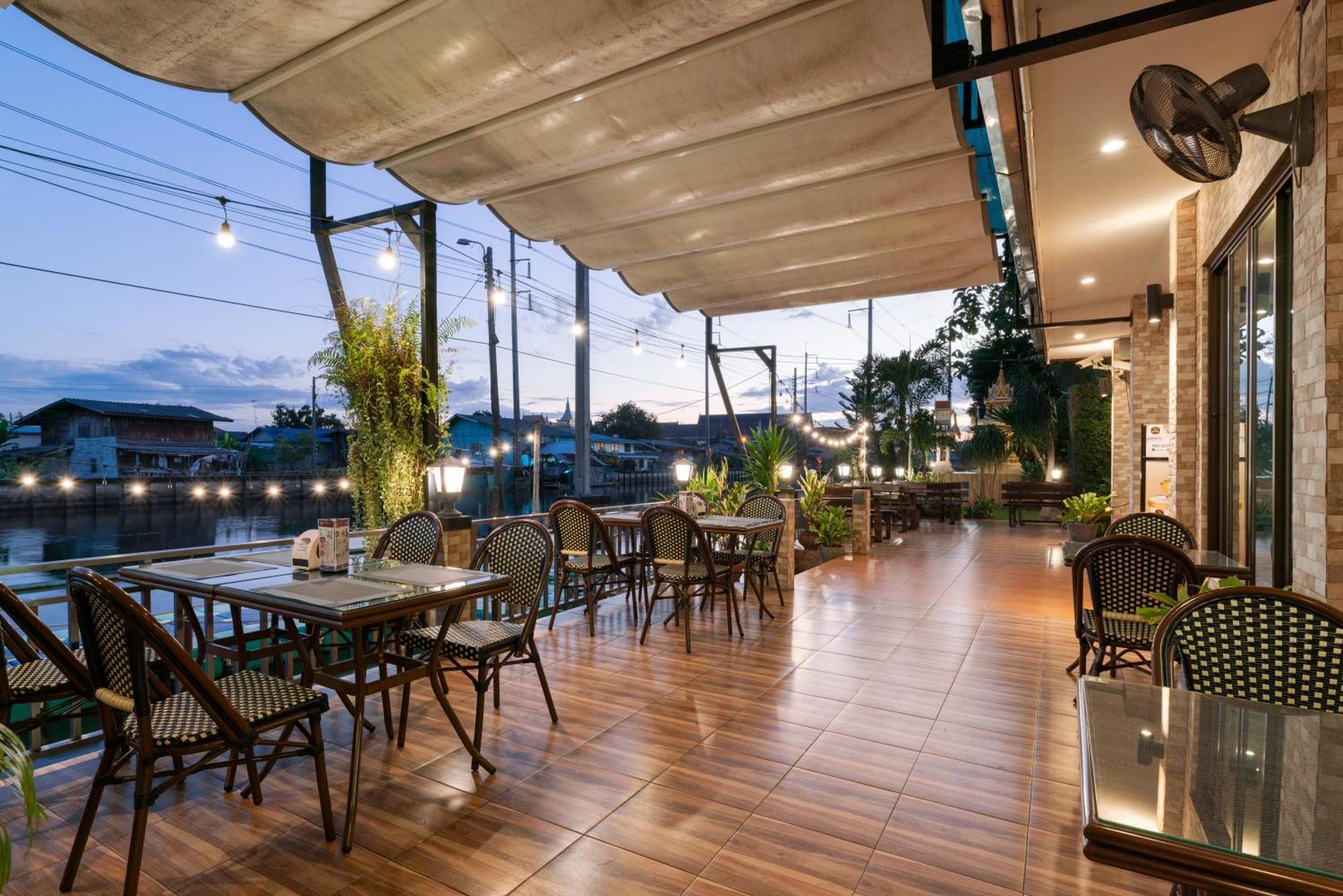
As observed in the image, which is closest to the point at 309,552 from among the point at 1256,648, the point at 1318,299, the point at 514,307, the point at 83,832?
the point at 83,832

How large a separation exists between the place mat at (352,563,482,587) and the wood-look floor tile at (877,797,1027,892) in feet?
5.77

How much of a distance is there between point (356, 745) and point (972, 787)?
2.22 meters

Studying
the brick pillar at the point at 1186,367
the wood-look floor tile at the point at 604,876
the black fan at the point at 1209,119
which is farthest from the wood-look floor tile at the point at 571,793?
the brick pillar at the point at 1186,367

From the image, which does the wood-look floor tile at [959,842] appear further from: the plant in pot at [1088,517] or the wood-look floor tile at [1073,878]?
the plant in pot at [1088,517]

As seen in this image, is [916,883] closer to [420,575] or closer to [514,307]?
[420,575]

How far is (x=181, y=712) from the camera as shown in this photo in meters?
2.07

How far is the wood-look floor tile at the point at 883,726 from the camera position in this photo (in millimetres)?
2959

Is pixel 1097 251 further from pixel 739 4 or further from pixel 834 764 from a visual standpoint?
pixel 834 764

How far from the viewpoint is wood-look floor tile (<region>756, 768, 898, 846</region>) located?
224 centimetres

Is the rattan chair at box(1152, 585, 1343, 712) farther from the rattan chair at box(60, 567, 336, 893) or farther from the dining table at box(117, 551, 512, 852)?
the rattan chair at box(60, 567, 336, 893)

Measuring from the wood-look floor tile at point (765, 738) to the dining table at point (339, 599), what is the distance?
1.01 metres

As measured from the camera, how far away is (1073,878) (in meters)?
1.99

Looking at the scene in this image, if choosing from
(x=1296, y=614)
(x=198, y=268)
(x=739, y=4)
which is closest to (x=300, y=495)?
(x=198, y=268)

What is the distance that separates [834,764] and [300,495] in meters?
13.2
